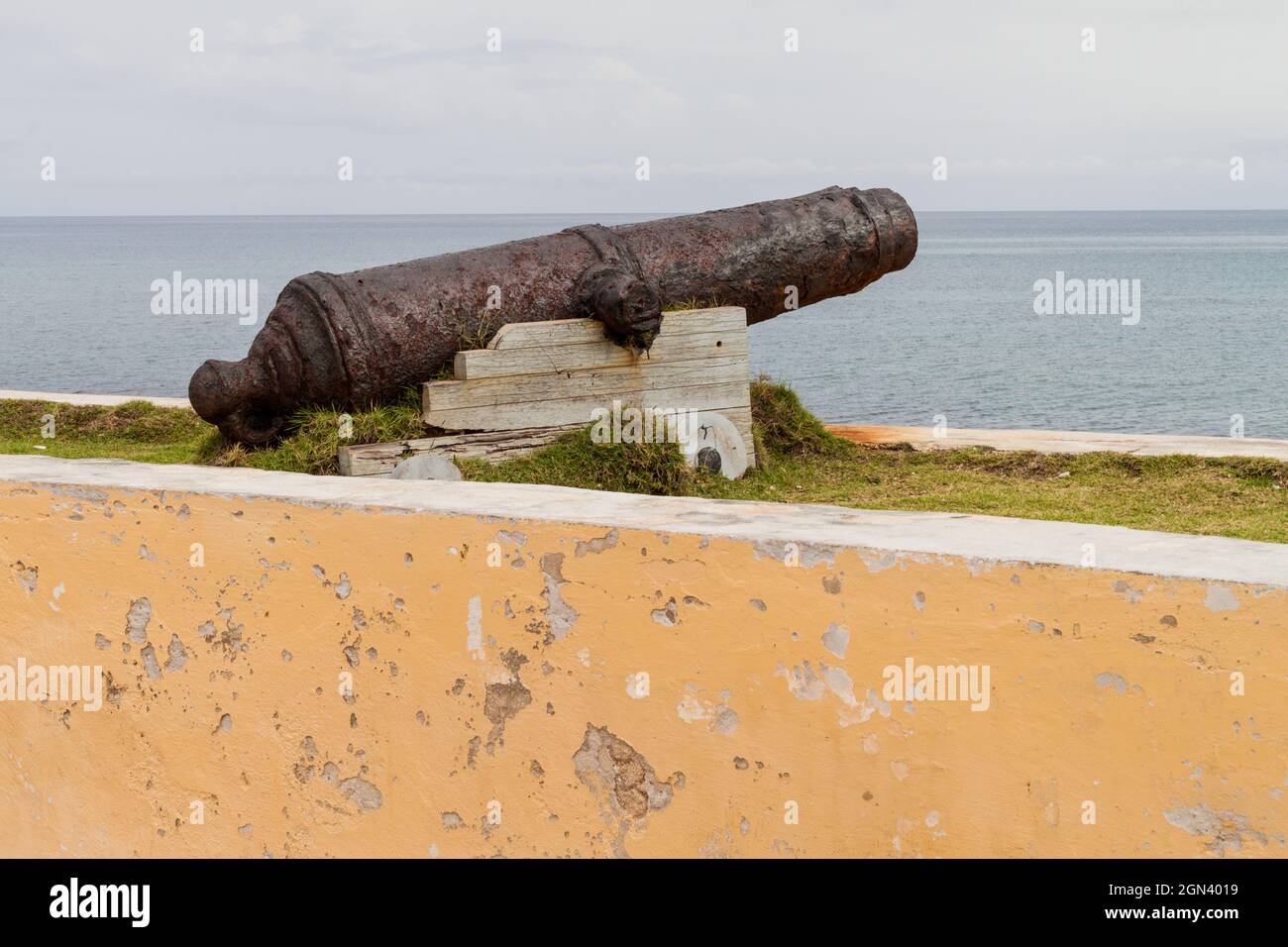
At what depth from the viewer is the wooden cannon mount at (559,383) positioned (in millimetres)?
6789

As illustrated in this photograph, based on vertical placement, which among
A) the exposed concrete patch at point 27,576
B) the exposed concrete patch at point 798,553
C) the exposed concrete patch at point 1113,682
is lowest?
the exposed concrete patch at point 1113,682

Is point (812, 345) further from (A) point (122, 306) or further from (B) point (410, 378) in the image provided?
(B) point (410, 378)

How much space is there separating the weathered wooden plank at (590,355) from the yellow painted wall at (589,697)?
3840 mm

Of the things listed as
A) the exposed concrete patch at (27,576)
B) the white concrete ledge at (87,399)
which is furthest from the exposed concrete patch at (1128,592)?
the white concrete ledge at (87,399)

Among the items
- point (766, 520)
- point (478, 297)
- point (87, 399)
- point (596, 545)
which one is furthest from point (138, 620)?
point (87, 399)

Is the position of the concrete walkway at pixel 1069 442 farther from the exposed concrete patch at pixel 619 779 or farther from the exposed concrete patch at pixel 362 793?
the exposed concrete patch at pixel 362 793

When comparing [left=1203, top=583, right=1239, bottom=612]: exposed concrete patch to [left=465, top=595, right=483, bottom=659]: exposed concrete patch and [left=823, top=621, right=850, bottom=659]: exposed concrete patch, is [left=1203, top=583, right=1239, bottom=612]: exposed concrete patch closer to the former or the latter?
[left=823, top=621, right=850, bottom=659]: exposed concrete patch

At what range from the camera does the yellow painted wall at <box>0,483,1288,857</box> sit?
2.20 meters

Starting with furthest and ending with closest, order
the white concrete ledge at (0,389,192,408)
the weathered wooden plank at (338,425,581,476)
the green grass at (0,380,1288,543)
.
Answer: the white concrete ledge at (0,389,192,408), the green grass at (0,380,1288,543), the weathered wooden plank at (338,425,581,476)

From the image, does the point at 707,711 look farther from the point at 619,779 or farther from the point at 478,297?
the point at 478,297

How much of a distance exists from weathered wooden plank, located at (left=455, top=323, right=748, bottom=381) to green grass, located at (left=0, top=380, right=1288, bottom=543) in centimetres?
35

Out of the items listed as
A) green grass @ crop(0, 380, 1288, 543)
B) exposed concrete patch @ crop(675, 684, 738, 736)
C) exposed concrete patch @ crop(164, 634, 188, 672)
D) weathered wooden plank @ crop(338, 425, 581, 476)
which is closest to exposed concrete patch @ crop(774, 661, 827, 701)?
exposed concrete patch @ crop(675, 684, 738, 736)

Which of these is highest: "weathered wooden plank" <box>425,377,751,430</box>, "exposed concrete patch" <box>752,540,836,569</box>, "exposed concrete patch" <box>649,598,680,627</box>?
"weathered wooden plank" <box>425,377,751,430</box>

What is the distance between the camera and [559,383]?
708 centimetres
